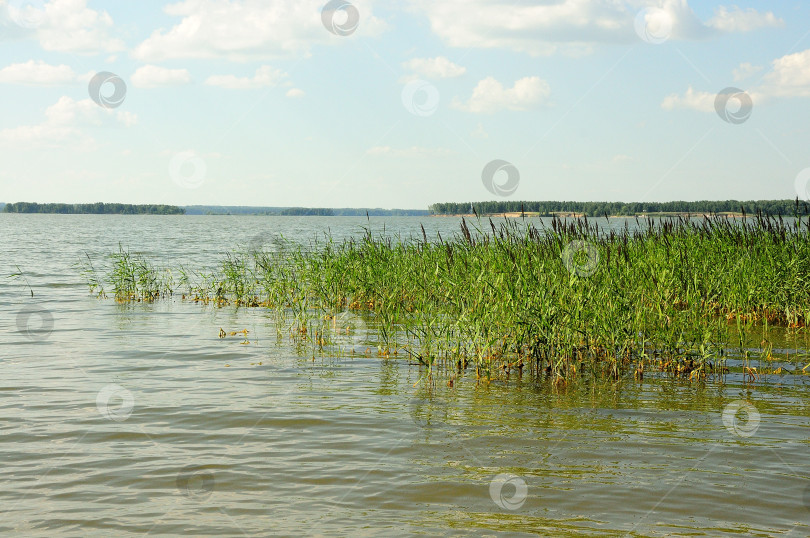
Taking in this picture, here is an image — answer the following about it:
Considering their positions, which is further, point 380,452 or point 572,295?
point 572,295

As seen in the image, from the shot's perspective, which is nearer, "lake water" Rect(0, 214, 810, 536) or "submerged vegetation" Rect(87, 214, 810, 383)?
"lake water" Rect(0, 214, 810, 536)

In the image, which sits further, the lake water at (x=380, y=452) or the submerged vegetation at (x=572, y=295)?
the submerged vegetation at (x=572, y=295)

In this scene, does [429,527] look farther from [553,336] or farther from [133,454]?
[553,336]

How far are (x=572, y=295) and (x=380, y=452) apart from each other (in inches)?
156

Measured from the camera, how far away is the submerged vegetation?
8867mm

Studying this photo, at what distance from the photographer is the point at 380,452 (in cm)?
A: 624

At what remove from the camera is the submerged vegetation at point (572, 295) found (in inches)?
349

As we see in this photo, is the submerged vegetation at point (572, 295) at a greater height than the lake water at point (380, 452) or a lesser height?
greater

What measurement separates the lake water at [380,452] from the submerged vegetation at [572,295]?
1.72 ft

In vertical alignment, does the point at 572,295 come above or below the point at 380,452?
above

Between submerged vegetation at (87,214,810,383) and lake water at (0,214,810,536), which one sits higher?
submerged vegetation at (87,214,810,383)

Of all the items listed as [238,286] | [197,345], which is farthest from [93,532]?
[238,286]

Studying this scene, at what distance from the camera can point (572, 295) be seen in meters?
9.05

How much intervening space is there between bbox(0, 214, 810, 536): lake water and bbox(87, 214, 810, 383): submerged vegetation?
1.72 ft
